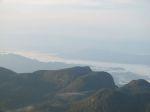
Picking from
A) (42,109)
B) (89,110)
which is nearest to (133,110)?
(89,110)

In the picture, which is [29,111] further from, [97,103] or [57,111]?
[97,103]

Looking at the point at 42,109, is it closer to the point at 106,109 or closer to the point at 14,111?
the point at 14,111

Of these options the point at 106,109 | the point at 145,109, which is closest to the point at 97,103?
the point at 106,109

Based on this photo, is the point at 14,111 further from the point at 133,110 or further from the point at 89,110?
the point at 133,110

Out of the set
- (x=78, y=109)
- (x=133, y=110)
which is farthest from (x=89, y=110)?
(x=133, y=110)

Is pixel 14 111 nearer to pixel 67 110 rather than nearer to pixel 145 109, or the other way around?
pixel 67 110

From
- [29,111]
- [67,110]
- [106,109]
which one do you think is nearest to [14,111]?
[29,111]
